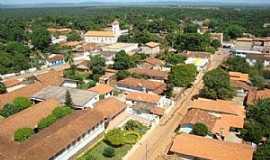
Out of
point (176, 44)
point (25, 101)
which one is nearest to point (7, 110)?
point (25, 101)

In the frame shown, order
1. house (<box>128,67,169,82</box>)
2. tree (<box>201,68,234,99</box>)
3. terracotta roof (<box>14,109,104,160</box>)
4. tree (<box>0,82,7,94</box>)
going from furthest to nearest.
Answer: house (<box>128,67,169,82</box>) → tree (<box>0,82,7,94</box>) → tree (<box>201,68,234,99</box>) → terracotta roof (<box>14,109,104,160</box>)

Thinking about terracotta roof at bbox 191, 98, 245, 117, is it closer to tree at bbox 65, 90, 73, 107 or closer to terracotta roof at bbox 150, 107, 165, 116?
terracotta roof at bbox 150, 107, 165, 116

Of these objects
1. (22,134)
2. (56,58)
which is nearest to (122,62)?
(56,58)

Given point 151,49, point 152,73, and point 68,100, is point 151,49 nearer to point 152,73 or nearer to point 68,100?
point 152,73

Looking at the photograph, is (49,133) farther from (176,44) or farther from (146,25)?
(146,25)

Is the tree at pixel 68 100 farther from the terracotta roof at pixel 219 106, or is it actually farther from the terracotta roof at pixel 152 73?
the terracotta roof at pixel 152 73

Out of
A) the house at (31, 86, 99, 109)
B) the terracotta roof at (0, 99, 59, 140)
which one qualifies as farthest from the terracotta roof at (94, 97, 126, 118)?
the terracotta roof at (0, 99, 59, 140)

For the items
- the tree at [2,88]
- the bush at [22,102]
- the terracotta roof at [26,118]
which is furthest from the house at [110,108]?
the tree at [2,88]
